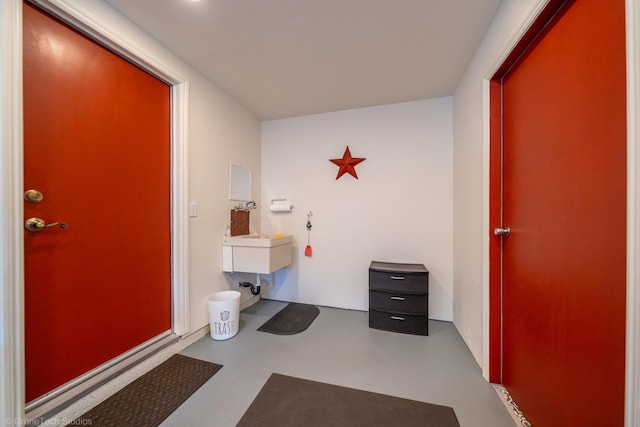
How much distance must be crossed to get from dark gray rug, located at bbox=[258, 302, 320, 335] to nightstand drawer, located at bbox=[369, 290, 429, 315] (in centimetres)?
69

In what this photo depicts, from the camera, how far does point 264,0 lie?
4.26 ft

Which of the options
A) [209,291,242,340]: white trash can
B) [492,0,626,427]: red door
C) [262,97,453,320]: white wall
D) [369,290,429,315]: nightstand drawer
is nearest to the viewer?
[492,0,626,427]: red door

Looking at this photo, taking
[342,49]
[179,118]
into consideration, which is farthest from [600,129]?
[179,118]

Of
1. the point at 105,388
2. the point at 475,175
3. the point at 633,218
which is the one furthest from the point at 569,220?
the point at 105,388

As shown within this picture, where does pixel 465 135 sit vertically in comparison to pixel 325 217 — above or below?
above

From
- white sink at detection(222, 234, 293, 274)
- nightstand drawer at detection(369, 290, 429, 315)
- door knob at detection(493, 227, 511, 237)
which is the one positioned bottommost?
nightstand drawer at detection(369, 290, 429, 315)

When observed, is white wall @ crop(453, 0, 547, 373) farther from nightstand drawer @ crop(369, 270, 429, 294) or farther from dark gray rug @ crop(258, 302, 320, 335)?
dark gray rug @ crop(258, 302, 320, 335)

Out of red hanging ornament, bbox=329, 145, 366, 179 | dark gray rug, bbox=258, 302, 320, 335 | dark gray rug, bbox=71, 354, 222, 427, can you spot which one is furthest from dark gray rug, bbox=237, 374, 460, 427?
red hanging ornament, bbox=329, 145, 366, 179

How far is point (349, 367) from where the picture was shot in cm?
161

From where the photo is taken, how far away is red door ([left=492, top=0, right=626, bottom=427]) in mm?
733

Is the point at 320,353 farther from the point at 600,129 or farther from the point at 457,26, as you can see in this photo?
the point at 457,26

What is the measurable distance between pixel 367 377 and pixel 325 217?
1616mm

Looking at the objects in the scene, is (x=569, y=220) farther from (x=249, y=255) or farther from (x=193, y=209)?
(x=193, y=209)

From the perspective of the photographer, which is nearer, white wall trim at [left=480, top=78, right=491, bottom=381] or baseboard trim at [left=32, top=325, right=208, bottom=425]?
baseboard trim at [left=32, top=325, right=208, bottom=425]
